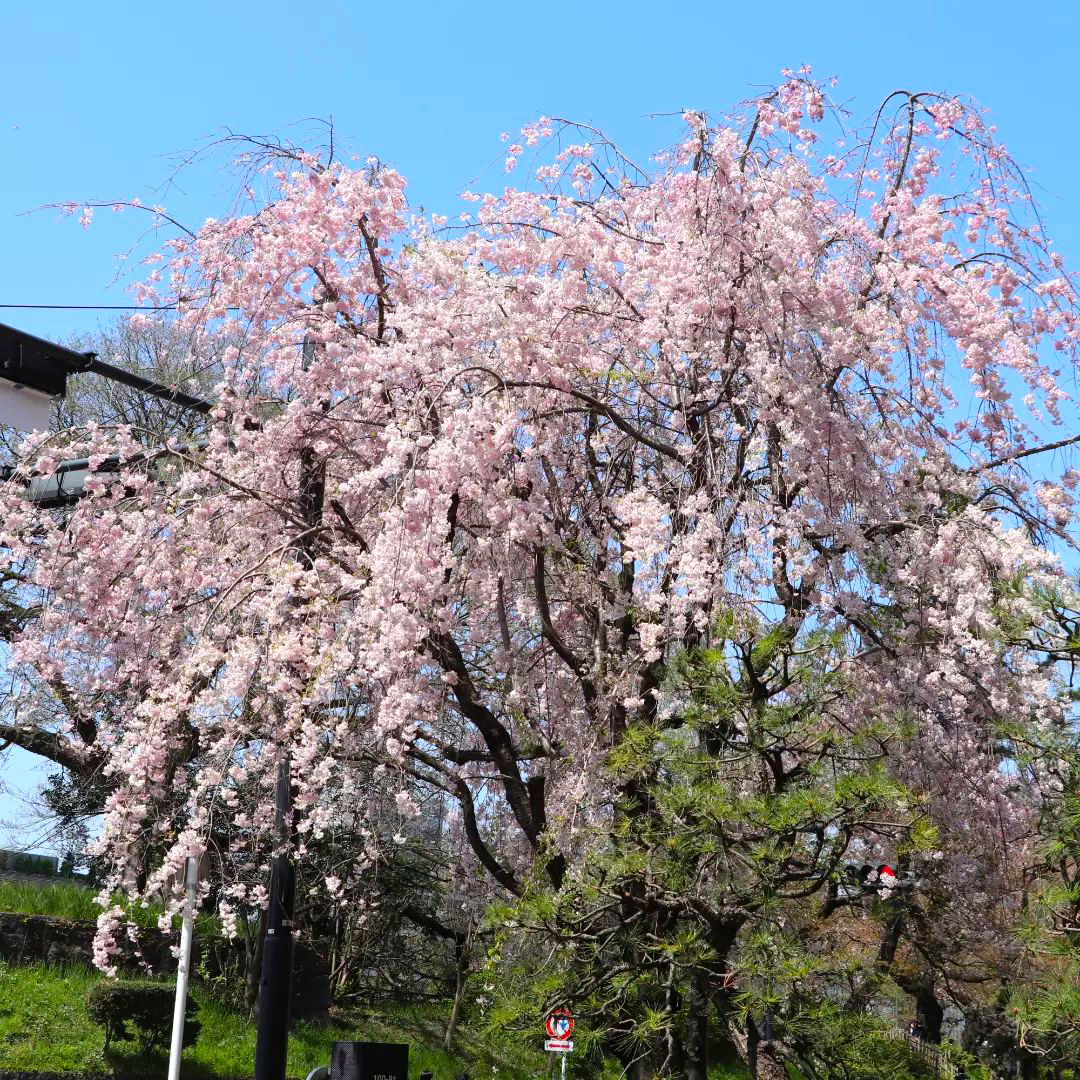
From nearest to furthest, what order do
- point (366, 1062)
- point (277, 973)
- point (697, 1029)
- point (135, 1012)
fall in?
point (697, 1029), point (366, 1062), point (277, 973), point (135, 1012)

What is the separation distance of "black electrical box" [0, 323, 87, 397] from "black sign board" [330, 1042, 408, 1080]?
4415mm

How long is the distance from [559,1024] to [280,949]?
6.49 ft

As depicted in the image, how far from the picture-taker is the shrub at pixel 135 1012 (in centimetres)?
1241

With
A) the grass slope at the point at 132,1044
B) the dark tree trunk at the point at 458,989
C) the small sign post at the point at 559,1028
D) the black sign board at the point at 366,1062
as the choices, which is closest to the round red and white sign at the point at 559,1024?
the small sign post at the point at 559,1028

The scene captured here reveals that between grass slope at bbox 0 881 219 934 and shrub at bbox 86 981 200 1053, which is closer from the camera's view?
shrub at bbox 86 981 200 1053

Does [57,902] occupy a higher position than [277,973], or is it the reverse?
[57,902]

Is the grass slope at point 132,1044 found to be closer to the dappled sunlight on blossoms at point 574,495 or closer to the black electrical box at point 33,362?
the dappled sunlight on blossoms at point 574,495

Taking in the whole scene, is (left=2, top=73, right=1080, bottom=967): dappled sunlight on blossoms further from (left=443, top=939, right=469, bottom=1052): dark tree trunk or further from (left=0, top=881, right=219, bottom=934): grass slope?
(left=443, top=939, right=469, bottom=1052): dark tree trunk

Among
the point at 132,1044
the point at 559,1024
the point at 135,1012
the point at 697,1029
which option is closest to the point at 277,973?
the point at 559,1024

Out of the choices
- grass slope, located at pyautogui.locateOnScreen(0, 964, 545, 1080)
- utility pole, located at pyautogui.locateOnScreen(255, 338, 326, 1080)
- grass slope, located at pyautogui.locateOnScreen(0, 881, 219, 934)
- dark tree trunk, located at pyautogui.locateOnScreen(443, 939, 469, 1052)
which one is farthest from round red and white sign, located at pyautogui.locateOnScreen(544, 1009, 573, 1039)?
dark tree trunk, located at pyautogui.locateOnScreen(443, 939, 469, 1052)

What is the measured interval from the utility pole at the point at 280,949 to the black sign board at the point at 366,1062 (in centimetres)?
46

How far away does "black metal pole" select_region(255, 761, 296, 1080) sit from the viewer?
26.7 ft

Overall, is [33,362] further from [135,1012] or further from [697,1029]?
[135,1012]

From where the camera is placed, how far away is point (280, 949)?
8.29m
